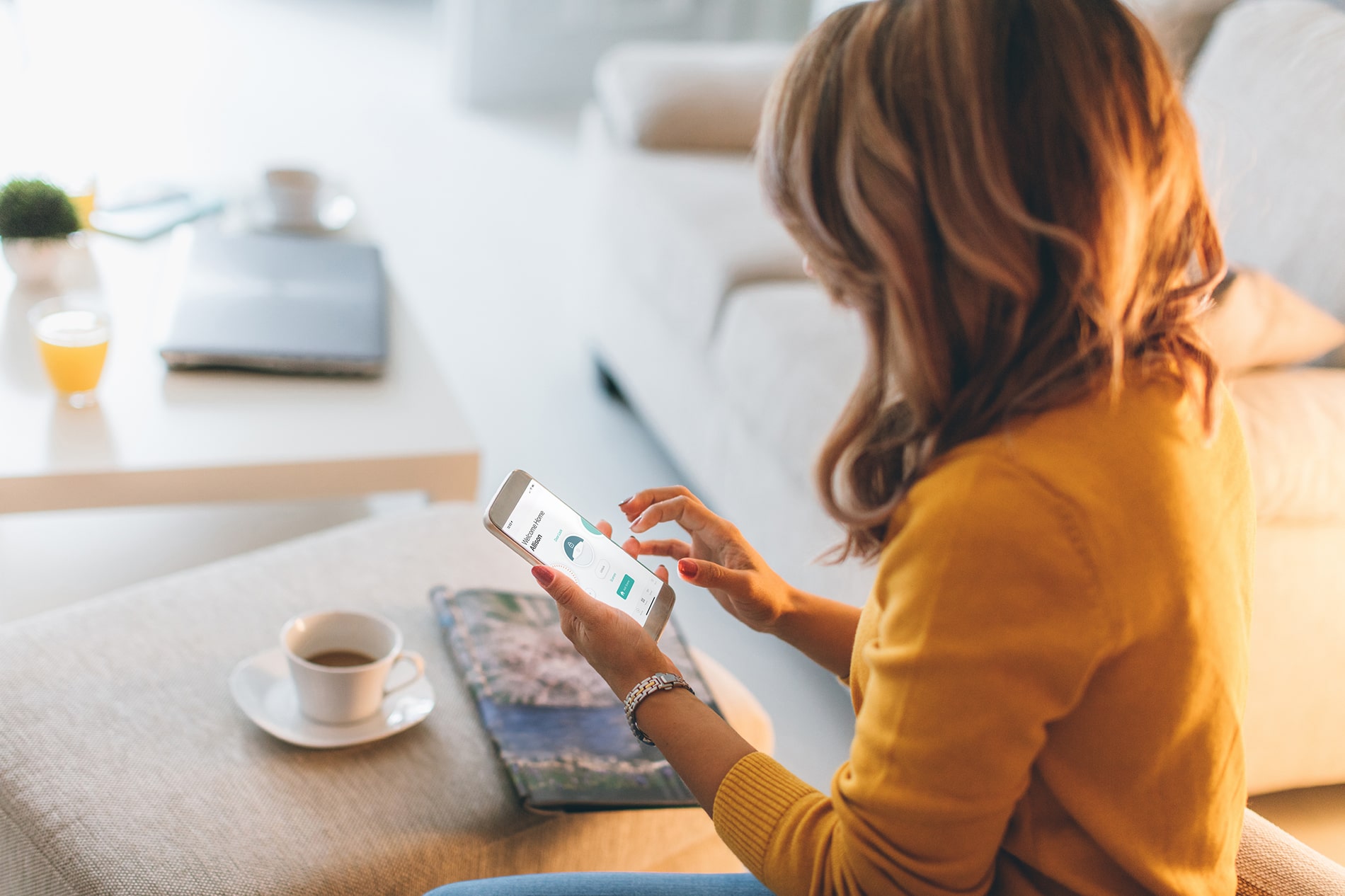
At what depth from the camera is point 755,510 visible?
183 centimetres

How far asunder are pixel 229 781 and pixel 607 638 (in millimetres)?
384

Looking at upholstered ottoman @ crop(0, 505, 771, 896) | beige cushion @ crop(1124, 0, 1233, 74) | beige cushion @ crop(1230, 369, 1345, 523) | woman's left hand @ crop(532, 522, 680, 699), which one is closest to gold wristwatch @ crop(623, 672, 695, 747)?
woman's left hand @ crop(532, 522, 680, 699)

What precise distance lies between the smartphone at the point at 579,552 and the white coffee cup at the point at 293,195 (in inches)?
48.9

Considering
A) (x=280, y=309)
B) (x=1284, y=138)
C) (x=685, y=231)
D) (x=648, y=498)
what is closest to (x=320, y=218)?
(x=280, y=309)

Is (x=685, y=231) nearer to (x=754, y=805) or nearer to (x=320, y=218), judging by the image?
(x=320, y=218)

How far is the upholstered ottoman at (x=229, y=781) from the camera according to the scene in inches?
36.7

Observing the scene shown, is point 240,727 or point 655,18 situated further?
point 655,18

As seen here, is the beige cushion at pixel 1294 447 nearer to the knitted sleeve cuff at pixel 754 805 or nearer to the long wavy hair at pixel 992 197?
the long wavy hair at pixel 992 197

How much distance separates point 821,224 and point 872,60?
0.10 m

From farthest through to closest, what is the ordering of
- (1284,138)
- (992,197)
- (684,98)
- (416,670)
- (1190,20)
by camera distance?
(684,98)
(1190,20)
(1284,138)
(416,670)
(992,197)

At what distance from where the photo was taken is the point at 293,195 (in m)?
2.06

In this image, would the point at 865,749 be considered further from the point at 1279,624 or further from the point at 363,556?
the point at 1279,624

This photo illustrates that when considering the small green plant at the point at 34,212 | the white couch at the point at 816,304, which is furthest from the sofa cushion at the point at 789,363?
the small green plant at the point at 34,212

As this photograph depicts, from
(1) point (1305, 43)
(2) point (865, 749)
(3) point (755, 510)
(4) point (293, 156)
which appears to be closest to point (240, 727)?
(2) point (865, 749)
